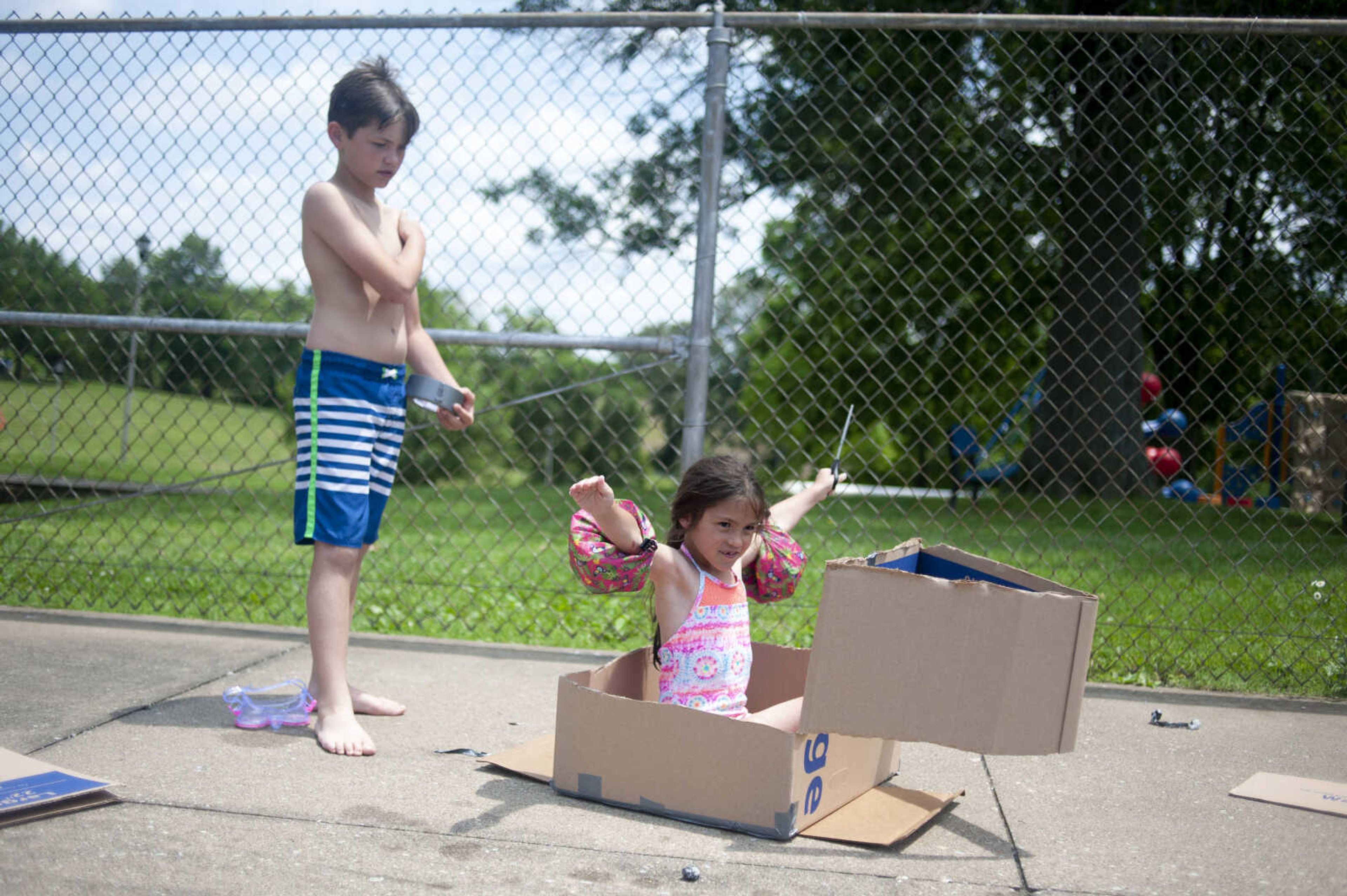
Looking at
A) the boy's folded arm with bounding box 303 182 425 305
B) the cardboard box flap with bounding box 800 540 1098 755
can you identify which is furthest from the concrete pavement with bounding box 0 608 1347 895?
the boy's folded arm with bounding box 303 182 425 305

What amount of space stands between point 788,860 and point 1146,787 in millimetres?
1036

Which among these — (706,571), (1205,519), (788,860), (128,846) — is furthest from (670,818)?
(1205,519)

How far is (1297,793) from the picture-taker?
8.37ft


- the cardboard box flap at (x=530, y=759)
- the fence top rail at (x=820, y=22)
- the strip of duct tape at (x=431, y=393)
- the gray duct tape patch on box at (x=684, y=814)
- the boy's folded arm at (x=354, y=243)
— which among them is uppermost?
the fence top rail at (x=820, y=22)

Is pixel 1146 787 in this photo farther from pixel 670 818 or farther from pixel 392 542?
pixel 392 542

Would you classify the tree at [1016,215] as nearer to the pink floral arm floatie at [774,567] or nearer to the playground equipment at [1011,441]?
the playground equipment at [1011,441]

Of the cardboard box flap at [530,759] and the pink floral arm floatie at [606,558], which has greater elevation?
the pink floral arm floatie at [606,558]

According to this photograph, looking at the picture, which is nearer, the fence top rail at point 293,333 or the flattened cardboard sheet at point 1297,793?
the flattened cardboard sheet at point 1297,793

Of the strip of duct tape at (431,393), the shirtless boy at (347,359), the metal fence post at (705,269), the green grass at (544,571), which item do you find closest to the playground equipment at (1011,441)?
the green grass at (544,571)

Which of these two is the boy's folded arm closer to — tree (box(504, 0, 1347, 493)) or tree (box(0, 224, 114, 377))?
tree (box(0, 224, 114, 377))

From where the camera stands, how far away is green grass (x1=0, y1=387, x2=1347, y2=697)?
3.95 m

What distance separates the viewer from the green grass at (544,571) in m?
3.95

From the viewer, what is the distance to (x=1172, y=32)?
331 centimetres

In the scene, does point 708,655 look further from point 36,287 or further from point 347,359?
point 36,287
